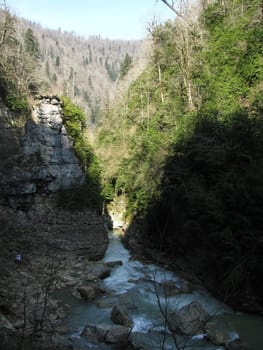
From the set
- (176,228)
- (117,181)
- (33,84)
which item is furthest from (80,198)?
(33,84)

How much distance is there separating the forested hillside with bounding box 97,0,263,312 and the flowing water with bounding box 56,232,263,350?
66cm

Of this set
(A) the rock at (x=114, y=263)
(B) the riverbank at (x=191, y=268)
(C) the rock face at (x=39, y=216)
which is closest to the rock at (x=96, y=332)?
(C) the rock face at (x=39, y=216)

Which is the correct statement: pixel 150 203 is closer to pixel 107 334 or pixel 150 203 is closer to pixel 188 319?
pixel 188 319

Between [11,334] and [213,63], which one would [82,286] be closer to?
[11,334]

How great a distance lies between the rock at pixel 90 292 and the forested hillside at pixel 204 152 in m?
3.74

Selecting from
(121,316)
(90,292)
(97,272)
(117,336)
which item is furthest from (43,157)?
(117,336)

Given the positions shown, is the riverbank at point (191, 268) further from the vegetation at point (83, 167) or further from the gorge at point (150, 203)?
the vegetation at point (83, 167)

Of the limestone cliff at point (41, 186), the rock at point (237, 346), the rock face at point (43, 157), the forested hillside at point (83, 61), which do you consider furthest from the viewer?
the forested hillside at point (83, 61)

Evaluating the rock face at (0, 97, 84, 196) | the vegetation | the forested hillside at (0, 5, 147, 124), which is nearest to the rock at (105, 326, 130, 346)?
the rock face at (0, 97, 84, 196)

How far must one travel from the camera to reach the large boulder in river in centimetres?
974

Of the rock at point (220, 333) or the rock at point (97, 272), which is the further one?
the rock at point (97, 272)

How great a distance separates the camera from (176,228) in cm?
1639

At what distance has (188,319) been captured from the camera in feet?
32.8

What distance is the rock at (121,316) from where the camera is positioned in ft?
34.0
